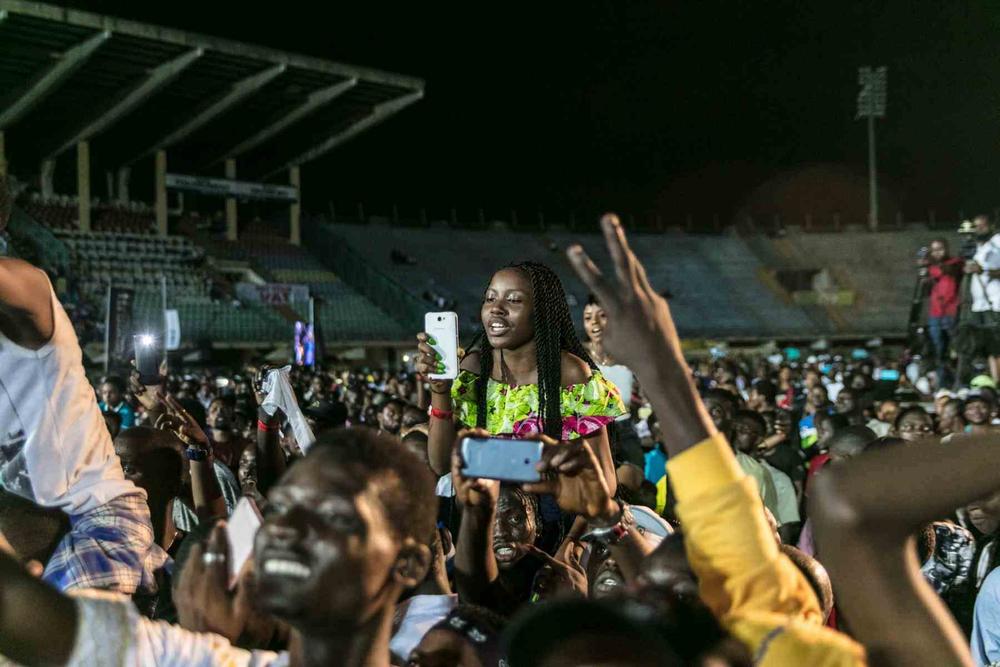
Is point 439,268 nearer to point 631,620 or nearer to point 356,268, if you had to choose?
point 356,268

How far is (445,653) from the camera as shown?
2.17 metres

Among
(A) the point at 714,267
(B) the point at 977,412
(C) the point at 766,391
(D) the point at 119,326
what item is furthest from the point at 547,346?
(A) the point at 714,267

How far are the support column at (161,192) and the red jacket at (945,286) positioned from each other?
23768 millimetres

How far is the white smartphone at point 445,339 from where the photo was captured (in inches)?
135

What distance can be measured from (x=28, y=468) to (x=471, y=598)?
116cm

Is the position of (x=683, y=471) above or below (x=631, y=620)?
above

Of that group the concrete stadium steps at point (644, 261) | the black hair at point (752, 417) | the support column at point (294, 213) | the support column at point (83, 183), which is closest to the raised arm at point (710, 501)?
the black hair at point (752, 417)

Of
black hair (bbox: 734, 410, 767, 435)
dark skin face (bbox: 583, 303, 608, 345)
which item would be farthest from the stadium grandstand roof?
black hair (bbox: 734, 410, 767, 435)

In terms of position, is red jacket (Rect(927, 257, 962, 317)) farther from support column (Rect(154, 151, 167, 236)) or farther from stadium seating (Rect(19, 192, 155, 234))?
support column (Rect(154, 151, 167, 236))

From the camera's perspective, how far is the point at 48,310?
2393mm

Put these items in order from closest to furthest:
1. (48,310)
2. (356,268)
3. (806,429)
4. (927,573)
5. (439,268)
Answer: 1. (48,310)
2. (927,573)
3. (806,429)
4. (356,268)
5. (439,268)

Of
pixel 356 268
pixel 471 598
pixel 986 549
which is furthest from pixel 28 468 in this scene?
pixel 356 268

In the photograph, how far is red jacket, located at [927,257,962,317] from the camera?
982 cm

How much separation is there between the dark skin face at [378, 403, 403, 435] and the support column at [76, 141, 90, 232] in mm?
22562
